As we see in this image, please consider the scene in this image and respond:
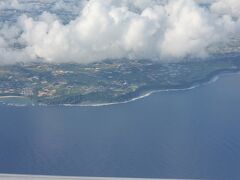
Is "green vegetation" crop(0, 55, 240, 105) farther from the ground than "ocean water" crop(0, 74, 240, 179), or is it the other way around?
"green vegetation" crop(0, 55, 240, 105)

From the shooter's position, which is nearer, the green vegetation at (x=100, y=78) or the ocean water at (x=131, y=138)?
the ocean water at (x=131, y=138)

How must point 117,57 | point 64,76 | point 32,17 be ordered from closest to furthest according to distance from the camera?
1. point 64,76
2. point 117,57
3. point 32,17

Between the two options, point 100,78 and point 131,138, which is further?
point 100,78

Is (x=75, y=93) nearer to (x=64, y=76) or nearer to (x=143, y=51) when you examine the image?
(x=64, y=76)

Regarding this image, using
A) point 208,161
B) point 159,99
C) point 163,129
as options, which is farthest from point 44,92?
point 208,161

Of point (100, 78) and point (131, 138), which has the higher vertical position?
point (100, 78)

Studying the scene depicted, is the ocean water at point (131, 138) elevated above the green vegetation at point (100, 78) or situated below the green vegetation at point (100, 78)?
below

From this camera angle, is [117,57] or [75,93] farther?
[117,57]

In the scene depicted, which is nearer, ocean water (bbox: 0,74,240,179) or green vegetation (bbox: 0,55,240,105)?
ocean water (bbox: 0,74,240,179)
